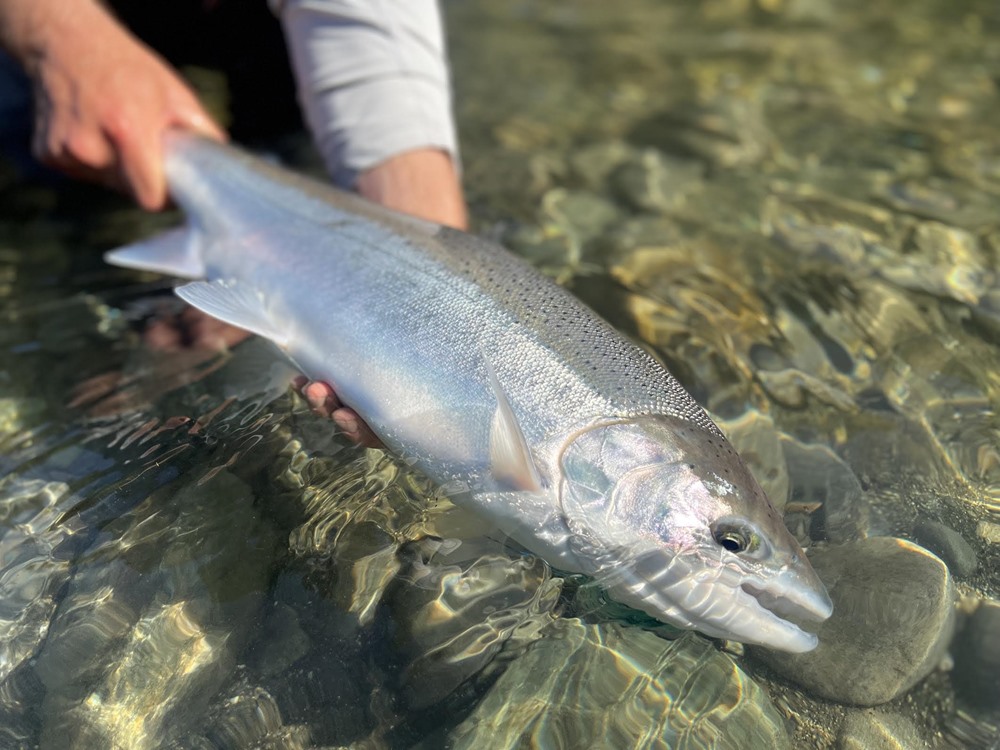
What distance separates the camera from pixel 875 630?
2.05m

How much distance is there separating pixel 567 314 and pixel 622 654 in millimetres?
1001

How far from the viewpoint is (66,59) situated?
10.9 feet

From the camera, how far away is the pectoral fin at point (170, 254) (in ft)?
10.4

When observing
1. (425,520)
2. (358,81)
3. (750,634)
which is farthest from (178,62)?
(750,634)

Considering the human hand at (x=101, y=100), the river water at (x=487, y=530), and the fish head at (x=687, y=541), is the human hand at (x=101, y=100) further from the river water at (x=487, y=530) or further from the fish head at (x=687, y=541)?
the fish head at (x=687, y=541)

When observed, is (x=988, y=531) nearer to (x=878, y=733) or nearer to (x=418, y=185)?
(x=878, y=733)

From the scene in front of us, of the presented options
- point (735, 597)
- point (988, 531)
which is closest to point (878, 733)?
point (735, 597)

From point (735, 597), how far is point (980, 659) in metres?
0.70

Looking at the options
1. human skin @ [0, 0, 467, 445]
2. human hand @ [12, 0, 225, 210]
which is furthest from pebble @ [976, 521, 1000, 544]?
human hand @ [12, 0, 225, 210]

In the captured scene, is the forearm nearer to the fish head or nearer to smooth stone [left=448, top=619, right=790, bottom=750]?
the fish head

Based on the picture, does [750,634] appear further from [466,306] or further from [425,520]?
[466,306]

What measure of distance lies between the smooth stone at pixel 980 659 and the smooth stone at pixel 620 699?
51 centimetres

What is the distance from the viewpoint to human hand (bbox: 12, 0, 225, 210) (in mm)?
3254

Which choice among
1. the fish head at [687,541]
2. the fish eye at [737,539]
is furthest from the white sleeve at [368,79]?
the fish eye at [737,539]
